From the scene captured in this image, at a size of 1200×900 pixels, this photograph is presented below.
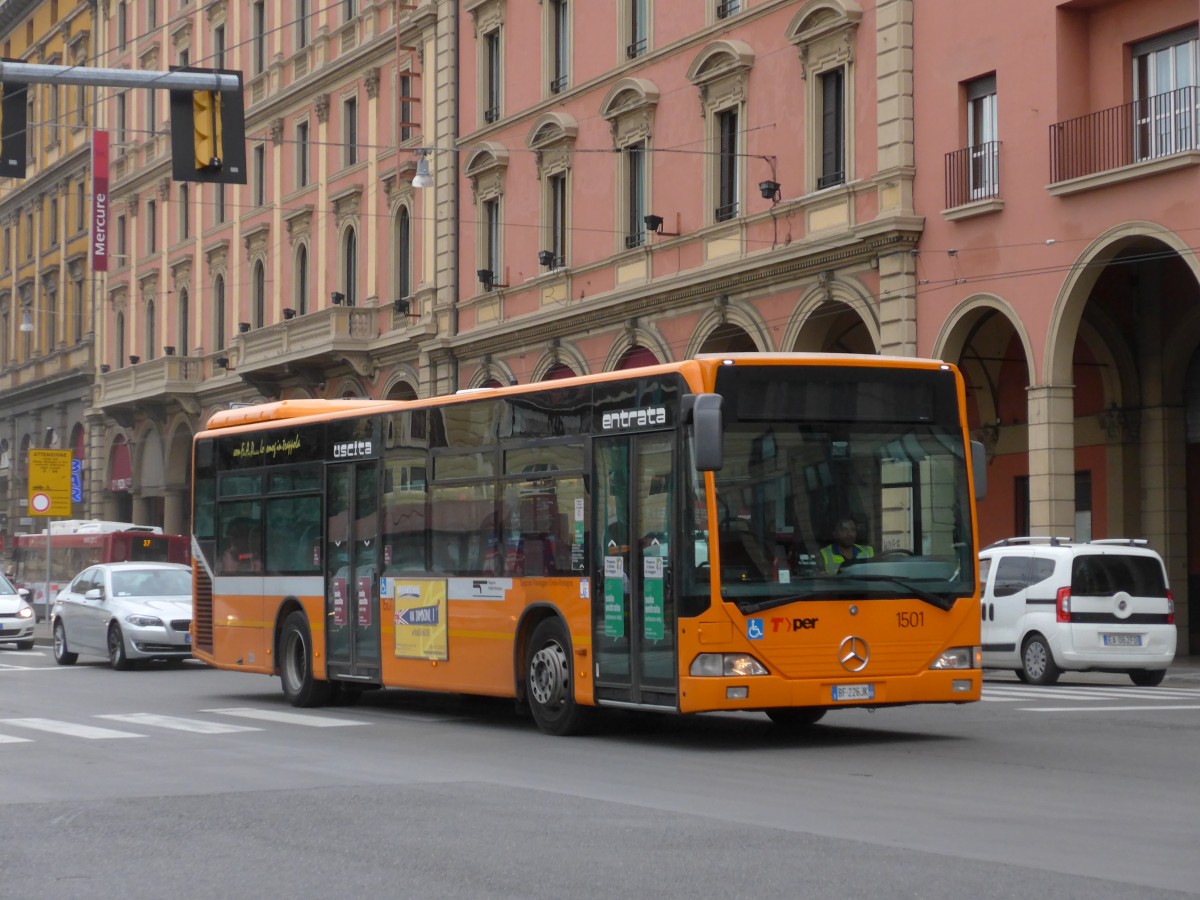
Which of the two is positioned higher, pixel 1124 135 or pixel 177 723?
pixel 1124 135

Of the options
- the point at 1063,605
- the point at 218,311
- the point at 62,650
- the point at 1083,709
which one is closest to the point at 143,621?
the point at 62,650

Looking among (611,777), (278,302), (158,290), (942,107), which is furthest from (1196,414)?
(158,290)

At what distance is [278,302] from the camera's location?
50.9 metres

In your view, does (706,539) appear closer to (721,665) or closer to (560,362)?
(721,665)

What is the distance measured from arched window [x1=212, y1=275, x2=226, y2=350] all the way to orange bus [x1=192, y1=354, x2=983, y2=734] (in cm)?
3845

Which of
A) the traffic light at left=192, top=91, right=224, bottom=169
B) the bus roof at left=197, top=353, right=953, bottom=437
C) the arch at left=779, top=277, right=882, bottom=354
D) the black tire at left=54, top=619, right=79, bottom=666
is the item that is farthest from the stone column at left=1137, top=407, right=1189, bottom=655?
the traffic light at left=192, top=91, right=224, bottom=169

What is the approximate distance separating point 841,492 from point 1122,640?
10.6m

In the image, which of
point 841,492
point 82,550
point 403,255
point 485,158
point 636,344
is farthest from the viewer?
point 82,550

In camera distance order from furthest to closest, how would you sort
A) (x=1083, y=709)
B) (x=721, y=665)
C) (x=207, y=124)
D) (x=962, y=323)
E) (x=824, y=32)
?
(x=824, y=32) → (x=962, y=323) → (x=1083, y=709) → (x=207, y=124) → (x=721, y=665)

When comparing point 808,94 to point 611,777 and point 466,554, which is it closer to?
point 466,554

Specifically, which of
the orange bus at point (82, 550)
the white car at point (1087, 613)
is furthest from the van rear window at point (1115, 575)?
the orange bus at point (82, 550)

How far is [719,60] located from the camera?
33438 mm

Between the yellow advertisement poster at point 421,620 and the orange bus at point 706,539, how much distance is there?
1.8 inches

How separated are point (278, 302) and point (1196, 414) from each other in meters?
27.5
